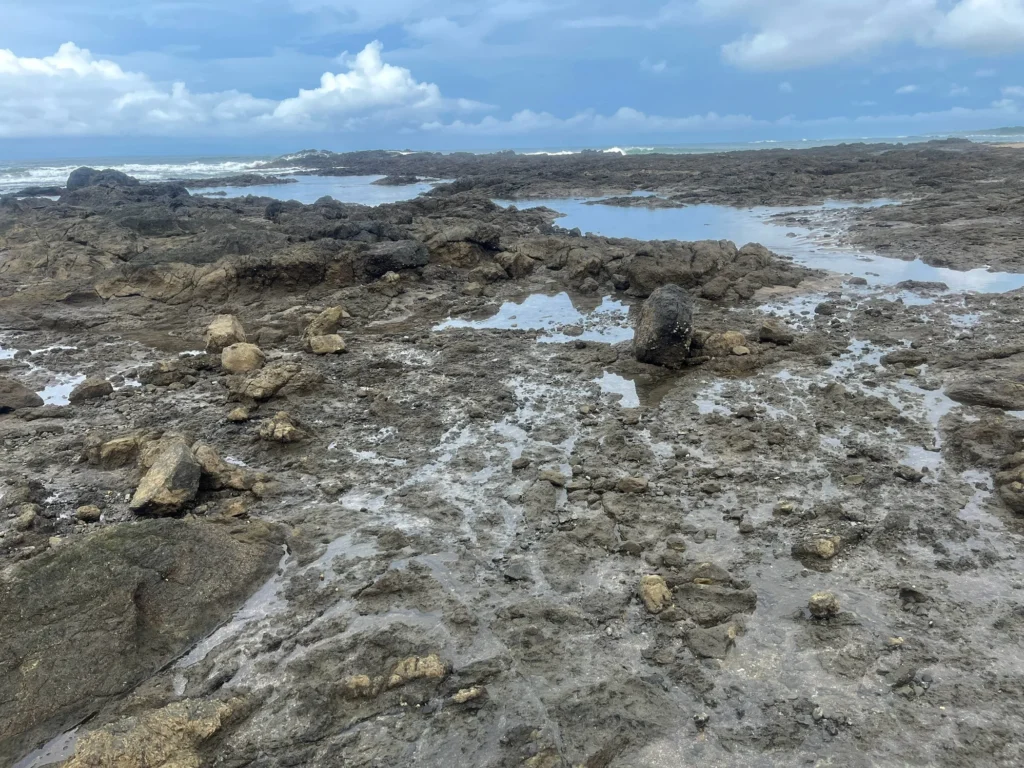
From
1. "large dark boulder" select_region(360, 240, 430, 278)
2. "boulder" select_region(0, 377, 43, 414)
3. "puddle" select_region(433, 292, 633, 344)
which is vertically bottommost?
"boulder" select_region(0, 377, 43, 414)

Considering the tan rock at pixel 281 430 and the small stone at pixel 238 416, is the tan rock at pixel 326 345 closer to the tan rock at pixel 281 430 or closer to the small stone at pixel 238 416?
the small stone at pixel 238 416

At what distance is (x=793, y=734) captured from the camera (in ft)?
10.7

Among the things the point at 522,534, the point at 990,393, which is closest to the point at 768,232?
the point at 990,393

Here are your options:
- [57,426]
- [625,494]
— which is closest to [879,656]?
[625,494]

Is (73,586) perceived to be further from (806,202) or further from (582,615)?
(806,202)

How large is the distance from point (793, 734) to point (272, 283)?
12.9 meters

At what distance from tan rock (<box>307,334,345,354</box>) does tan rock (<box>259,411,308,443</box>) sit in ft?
9.47

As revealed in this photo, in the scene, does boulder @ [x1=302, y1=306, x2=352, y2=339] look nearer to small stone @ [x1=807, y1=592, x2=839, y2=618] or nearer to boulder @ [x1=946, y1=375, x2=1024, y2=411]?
small stone @ [x1=807, y1=592, x2=839, y2=618]

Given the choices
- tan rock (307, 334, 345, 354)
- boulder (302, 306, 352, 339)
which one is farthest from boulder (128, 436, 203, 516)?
boulder (302, 306, 352, 339)

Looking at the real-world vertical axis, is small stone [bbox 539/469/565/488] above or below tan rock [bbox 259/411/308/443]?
below

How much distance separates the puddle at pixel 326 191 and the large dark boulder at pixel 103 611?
2968 cm

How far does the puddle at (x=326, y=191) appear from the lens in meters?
34.8

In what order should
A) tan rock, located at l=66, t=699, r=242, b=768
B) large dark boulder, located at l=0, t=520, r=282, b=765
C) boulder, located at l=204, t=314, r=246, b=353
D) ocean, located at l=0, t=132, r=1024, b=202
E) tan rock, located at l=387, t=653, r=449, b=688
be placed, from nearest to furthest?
1. tan rock, located at l=66, t=699, r=242, b=768
2. large dark boulder, located at l=0, t=520, r=282, b=765
3. tan rock, located at l=387, t=653, r=449, b=688
4. boulder, located at l=204, t=314, r=246, b=353
5. ocean, located at l=0, t=132, r=1024, b=202

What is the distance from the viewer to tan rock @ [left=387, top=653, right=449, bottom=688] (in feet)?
12.0
